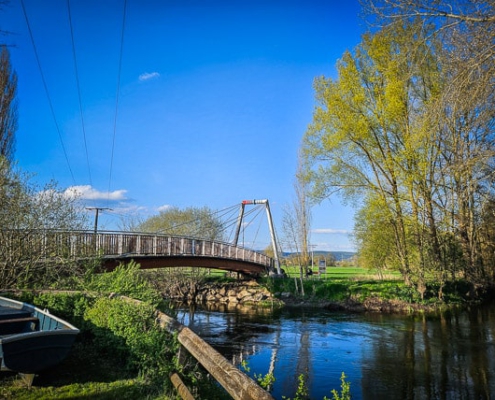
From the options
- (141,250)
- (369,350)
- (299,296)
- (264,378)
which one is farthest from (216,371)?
(299,296)

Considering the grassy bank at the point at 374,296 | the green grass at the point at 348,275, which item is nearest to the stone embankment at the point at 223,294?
the grassy bank at the point at 374,296

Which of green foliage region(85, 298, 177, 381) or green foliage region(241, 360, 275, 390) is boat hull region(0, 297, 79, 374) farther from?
green foliage region(241, 360, 275, 390)

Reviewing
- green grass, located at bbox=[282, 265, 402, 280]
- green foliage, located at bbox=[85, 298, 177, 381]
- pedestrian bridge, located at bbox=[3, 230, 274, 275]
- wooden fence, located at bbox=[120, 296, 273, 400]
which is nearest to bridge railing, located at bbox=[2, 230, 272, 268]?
pedestrian bridge, located at bbox=[3, 230, 274, 275]

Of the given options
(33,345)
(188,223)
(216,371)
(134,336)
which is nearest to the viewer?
(216,371)

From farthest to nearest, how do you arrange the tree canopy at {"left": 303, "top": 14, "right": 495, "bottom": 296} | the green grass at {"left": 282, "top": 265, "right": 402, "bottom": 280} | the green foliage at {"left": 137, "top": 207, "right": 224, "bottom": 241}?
the green foliage at {"left": 137, "top": 207, "right": 224, "bottom": 241} → the green grass at {"left": 282, "top": 265, "right": 402, "bottom": 280} → the tree canopy at {"left": 303, "top": 14, "right": 495, "bottom": 296}

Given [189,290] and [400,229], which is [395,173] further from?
[189,290]

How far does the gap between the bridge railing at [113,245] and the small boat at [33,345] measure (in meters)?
5.97

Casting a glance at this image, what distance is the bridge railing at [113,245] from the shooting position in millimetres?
12695

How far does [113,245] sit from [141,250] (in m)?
2.22

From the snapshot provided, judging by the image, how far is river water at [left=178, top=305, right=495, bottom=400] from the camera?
31.0ft

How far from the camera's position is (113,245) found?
1783cm

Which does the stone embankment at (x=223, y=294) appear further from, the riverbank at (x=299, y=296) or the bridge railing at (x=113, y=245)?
the bridge railing at (x=113, y=245)

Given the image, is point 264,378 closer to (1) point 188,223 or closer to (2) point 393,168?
(2) point 393,168

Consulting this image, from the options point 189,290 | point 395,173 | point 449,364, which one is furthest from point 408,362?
point 189,290
